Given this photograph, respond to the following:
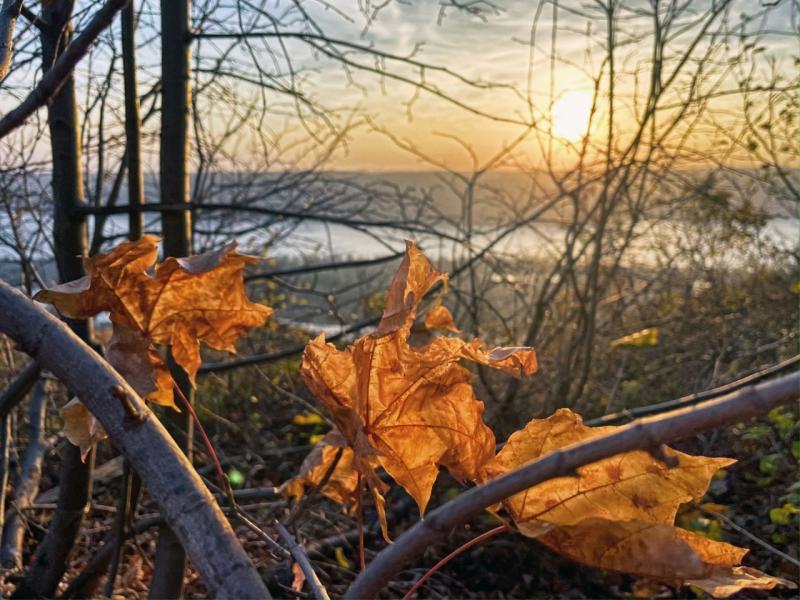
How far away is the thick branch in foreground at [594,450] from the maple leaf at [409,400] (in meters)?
0.23

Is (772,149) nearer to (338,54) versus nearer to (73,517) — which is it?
(338,54)

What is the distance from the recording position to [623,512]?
687 millimetres

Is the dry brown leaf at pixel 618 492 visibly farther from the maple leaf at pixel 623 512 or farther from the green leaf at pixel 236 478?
the green leaf at pixel 236 478

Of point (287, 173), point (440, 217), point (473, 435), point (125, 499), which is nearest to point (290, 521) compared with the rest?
point (473, 435)

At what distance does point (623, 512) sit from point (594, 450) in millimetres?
259

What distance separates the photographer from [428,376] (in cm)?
76

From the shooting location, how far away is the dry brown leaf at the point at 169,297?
94cm

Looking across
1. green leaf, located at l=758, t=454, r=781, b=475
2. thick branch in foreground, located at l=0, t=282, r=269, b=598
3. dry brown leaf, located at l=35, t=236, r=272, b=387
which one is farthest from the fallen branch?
green leaf, located at l=758, t=454, r=781, b=475

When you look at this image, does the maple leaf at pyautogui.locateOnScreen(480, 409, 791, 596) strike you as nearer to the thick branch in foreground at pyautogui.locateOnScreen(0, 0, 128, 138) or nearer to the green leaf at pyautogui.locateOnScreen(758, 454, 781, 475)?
the thick branch in foreground at pyautogui.locateOnScreen(0, 0, 128, 138)

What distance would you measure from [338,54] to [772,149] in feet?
13.3

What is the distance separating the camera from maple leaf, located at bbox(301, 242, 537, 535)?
75cm

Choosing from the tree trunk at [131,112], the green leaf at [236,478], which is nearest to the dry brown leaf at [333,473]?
the tree trunk at [131,112]

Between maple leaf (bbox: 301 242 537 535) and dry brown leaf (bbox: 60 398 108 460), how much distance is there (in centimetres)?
34

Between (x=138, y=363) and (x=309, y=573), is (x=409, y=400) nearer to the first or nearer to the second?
(x=309, y=573)
